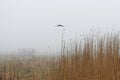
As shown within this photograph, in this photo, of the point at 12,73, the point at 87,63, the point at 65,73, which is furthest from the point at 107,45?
the point at 12,73

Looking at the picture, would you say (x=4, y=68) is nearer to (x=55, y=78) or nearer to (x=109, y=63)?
(x=55, y=78)

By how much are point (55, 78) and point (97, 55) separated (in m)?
0.69

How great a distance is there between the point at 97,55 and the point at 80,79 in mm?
379

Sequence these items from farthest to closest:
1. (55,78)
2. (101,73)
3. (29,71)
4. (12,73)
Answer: (29,71) < (12,73) < (55,78) < (101,73)

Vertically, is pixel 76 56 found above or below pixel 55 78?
above

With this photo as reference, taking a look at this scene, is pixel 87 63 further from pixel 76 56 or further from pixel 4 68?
pixel 4 68

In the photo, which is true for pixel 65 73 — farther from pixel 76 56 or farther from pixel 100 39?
pixel 100 39

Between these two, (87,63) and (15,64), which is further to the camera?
(15,64)

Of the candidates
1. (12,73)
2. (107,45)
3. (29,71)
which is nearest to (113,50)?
(107,45)

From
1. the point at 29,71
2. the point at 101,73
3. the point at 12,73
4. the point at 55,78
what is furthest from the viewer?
the point at 29,71

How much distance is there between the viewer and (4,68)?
5.61 metres

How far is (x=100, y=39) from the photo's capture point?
13.0 ft

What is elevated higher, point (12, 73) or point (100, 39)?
point (100, 39)

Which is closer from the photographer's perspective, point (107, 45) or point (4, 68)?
point (107, 45)
